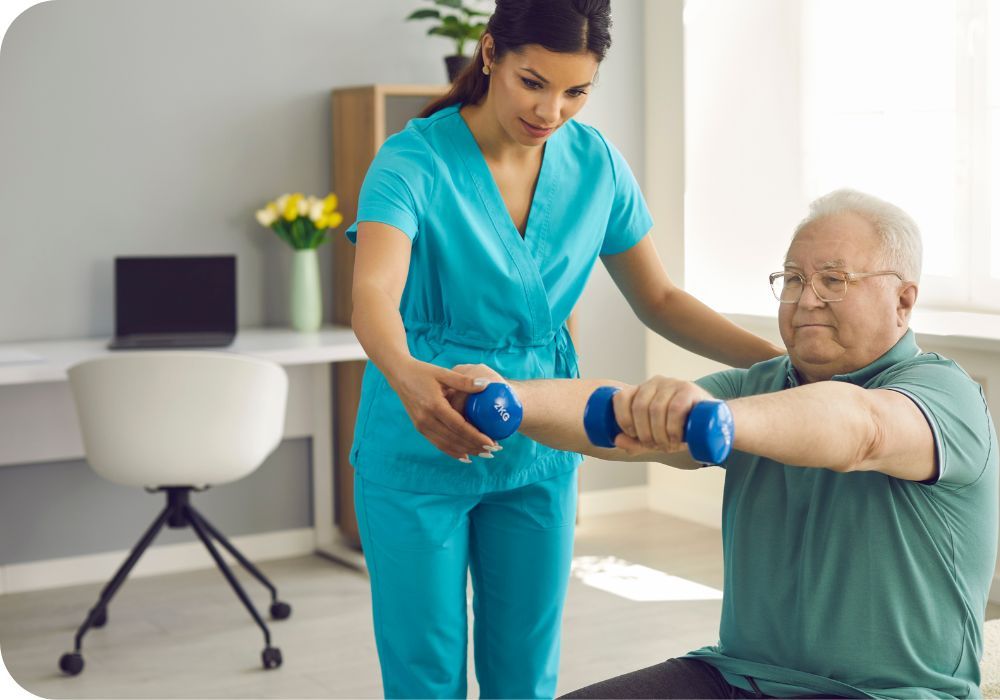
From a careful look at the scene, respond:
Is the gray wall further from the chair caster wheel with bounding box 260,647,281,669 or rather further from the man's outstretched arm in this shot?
the man's outstretched arm

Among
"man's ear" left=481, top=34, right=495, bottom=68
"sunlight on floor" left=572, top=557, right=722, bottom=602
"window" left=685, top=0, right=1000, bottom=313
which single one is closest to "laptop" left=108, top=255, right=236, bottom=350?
"sunlight on floor" left=572, top=557, right=722, bottom=602

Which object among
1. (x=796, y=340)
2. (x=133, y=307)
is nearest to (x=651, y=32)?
(x=133, y=307)

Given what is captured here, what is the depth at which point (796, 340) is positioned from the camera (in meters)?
1.51

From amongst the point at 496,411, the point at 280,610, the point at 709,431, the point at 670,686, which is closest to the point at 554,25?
the point at 496,411

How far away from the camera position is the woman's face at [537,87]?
1604 millimetres

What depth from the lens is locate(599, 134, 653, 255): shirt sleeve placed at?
1.87m

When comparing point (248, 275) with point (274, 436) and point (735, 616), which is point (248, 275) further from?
point (735, 616)

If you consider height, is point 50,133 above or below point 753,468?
above

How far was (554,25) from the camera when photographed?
5.22 ft

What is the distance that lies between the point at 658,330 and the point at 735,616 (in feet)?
1.68

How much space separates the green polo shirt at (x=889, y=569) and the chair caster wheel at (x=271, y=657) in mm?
1861

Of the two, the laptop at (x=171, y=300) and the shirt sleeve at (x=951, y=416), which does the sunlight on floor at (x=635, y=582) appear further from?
the shirt sleeve at (x=951, y=416)

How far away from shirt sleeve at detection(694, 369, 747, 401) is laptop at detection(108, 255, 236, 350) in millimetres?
2388

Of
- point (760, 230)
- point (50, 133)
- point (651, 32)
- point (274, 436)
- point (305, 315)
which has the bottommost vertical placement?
point (274, 436)
